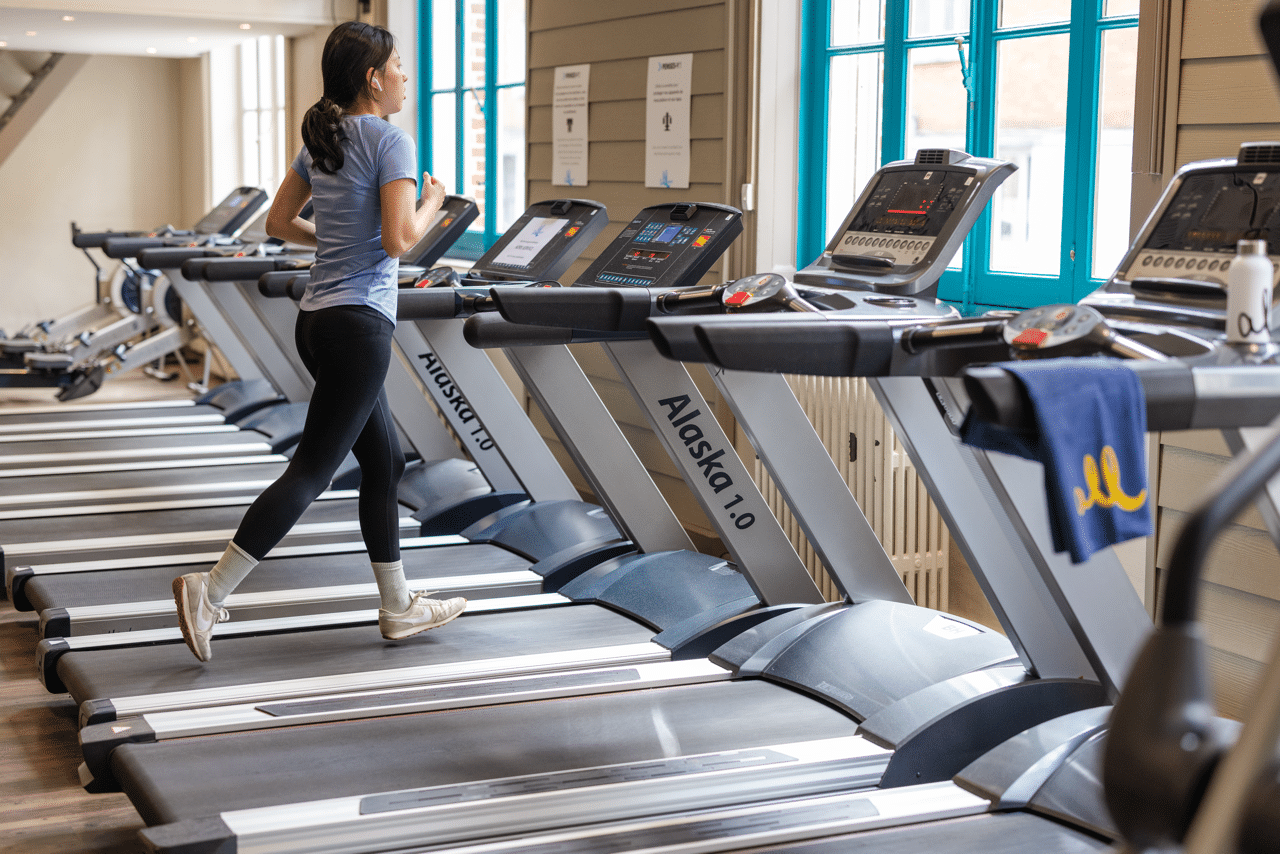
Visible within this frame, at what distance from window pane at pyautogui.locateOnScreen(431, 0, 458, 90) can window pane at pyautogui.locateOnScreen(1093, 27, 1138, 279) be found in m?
4.66

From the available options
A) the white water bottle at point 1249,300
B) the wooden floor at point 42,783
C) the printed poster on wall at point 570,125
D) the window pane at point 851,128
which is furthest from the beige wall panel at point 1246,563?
the printed poster on wall at point 570,125

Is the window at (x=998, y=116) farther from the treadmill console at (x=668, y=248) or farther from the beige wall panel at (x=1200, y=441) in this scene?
the treadmill console at (x=668, y=248)

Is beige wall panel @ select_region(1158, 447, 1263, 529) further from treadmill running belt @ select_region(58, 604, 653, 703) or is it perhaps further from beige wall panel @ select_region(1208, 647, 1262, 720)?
treadmill running belt @ select_region(58, 604, 653, 703)

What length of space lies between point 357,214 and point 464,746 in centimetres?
122

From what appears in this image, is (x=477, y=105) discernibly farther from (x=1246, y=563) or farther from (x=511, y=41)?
(x=1246, y=563)

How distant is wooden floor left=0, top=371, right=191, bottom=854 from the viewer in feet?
9.10

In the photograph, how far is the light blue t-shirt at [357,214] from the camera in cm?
301

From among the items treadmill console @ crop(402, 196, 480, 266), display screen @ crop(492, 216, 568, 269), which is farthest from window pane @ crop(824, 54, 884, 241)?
treadmill console @ crop(402, 196, 480, 266)

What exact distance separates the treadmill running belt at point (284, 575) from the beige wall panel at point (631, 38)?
2005 mm

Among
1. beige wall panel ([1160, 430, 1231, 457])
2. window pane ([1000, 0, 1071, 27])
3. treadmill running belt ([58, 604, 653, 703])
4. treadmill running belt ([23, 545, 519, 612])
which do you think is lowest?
treadmill running belt ([58, 604, 653, 703])

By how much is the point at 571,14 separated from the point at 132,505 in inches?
108

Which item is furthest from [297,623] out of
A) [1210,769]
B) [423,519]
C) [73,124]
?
[73,124]

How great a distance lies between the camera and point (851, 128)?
4.59 metres

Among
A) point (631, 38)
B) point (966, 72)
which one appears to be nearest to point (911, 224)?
point (966, 72)
